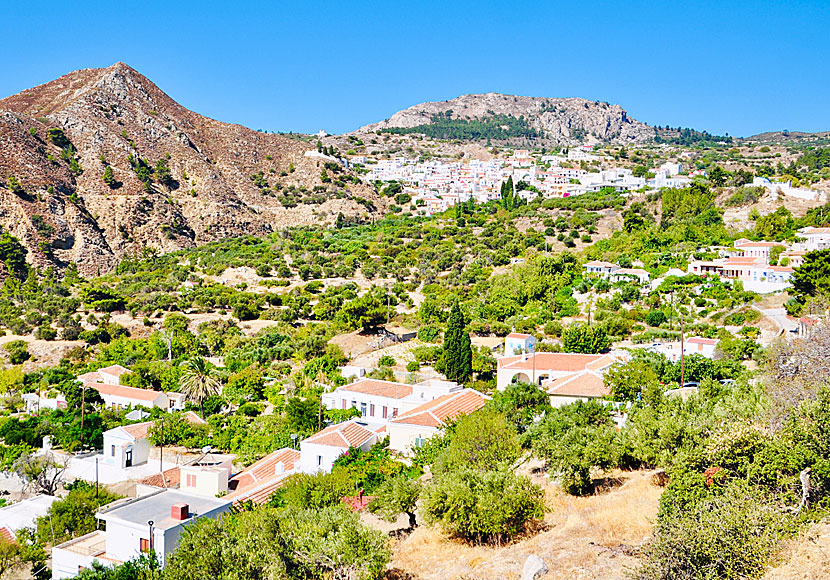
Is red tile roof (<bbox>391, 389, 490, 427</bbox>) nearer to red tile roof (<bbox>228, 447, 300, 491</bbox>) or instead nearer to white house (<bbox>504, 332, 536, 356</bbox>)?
red tile roof (<bbox>228, 447, 300, 491</bbox>)

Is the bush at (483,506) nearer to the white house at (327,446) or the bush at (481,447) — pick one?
the bush at (481,447)

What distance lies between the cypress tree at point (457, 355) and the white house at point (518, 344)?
297 centimetres

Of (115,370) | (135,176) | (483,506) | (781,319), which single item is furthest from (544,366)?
(135,176)

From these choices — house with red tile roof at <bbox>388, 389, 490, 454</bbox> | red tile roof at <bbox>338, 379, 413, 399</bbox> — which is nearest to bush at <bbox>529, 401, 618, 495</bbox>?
house with red tile roof at <bbox>388, 389, 490, 454</bbox>

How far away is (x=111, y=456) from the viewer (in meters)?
27.4

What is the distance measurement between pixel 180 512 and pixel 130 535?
3.96 ft

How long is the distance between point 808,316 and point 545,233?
3304cm

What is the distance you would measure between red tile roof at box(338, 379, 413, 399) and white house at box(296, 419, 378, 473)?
185 inches

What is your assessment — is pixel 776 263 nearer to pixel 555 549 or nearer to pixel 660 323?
pixel 660 323

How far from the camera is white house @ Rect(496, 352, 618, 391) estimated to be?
30094mm

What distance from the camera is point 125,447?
27219 millimetres

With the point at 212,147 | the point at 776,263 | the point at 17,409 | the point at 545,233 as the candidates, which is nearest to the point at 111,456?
the point at 17,409

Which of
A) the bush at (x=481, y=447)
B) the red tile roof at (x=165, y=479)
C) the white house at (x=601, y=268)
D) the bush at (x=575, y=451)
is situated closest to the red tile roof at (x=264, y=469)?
the red tile roof at (x=165, y=479)

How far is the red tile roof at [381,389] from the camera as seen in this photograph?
29656mm
